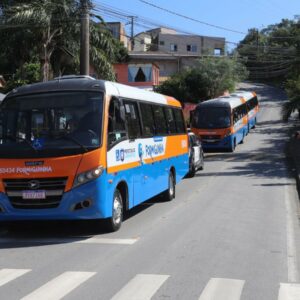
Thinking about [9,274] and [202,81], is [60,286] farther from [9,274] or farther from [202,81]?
[202,81]

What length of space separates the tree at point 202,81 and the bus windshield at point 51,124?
165 ft

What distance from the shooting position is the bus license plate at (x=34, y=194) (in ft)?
32.7

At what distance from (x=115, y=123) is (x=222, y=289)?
471cm

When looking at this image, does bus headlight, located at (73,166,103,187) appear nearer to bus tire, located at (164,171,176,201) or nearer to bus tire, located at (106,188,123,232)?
bus tire, located at (106,188,123,232)

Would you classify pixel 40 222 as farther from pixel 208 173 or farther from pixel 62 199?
pixel 208 173

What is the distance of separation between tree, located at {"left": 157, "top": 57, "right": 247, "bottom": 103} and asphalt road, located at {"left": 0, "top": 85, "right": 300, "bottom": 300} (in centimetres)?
4543

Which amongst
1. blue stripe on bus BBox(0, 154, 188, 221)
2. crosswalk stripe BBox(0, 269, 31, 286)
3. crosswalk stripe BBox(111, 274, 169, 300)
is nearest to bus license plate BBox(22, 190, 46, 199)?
blue stripe on bus BBox(0, 154, 188, 221)

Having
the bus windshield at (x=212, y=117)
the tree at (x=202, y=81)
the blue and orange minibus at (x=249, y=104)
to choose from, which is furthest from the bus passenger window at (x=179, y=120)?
the tree at (x=202, y=81)

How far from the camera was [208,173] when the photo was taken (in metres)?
23.6

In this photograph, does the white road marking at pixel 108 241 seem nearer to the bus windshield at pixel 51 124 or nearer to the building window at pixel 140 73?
the bus windshield at pixel 51 124

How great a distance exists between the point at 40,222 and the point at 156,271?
4885 mm

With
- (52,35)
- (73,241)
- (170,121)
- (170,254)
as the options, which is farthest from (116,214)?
(52,35)

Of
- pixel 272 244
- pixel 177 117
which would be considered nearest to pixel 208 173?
pixel 177 117

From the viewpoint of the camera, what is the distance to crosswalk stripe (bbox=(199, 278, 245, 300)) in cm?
655
